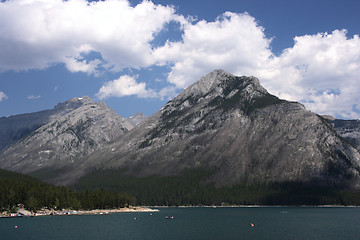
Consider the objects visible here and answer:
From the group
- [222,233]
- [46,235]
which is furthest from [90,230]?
[222,233]

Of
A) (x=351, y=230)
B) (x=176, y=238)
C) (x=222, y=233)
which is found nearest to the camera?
(x=176, y=238)

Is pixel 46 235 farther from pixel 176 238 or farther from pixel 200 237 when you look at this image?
pixel 200 237

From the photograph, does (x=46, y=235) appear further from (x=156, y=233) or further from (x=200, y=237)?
(x=200, y=237)

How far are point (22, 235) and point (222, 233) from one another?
76.4m

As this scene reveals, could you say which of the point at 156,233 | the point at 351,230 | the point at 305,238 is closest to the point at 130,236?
the point at 156,233

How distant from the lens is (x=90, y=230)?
15962 cm

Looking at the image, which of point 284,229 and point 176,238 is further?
point 284,229

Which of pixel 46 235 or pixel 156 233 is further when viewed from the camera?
pixel 156 233

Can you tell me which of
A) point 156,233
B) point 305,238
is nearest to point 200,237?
point 156,233

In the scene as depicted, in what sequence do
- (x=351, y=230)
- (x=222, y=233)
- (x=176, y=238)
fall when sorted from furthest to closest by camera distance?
(x=351, y=230) → (x=222, y=233) → (x=176, y=238)

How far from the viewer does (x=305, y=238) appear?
5546 inches

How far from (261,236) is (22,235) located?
89.7 metres

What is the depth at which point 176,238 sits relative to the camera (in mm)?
138625

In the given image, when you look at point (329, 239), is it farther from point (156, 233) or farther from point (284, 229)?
point (156, 233)
